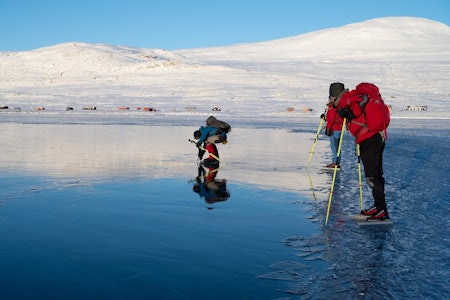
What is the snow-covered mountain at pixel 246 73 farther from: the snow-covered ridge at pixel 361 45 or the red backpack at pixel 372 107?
the red backpack at pixel 372 107

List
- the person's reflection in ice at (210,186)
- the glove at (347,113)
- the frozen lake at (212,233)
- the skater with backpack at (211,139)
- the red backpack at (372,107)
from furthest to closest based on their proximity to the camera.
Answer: the skater with backpack at (211,139) < the person's reflection in ice at (210,186) < the glove at (347,113) < the red backpack at (372,107) < the frozen lake at (212,233)

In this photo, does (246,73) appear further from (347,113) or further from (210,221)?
(210,221)

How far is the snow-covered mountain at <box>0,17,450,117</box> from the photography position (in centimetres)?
4806

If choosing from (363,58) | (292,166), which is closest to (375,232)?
(292,166)

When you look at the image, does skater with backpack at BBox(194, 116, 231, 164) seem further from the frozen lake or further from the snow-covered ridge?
the snow-covered ridge

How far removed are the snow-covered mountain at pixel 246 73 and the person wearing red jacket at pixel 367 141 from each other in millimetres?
31880

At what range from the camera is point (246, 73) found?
6738cm

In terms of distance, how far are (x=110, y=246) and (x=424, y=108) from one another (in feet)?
128

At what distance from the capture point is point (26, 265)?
4641 mm

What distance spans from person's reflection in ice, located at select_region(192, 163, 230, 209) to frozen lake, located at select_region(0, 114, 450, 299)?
4 centimetres

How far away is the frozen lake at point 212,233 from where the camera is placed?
4277 millimetres

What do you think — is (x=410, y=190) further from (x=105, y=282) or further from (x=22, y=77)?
(x=22, y=77)

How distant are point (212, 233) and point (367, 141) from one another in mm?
2219

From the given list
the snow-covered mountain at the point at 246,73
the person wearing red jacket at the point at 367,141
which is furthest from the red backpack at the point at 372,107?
the snow-covered mountain at the point at 246,73
